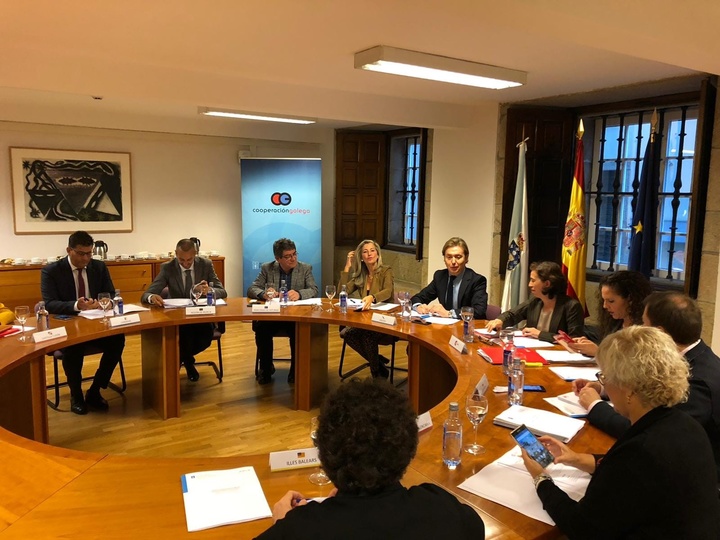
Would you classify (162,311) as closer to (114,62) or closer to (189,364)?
(189,364)

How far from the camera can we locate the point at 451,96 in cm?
486

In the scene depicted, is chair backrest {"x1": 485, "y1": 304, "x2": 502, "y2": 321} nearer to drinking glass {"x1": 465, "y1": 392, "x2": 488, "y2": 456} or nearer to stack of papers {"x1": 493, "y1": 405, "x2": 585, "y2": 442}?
stack of papers {"x1": 493, "y1": 405, "x2": 585, "y2": 442}

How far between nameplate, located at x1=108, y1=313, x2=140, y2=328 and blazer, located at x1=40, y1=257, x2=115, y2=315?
398 mm

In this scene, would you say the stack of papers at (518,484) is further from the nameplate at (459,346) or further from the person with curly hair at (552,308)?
the person with curly hair at (552,308)

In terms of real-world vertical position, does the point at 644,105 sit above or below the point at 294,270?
above

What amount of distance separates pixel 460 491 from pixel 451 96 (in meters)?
3.83

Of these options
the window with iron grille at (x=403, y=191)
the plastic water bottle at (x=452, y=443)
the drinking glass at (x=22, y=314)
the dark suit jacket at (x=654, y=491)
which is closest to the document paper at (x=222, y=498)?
the plastic water bottle at (x=452, y=443)

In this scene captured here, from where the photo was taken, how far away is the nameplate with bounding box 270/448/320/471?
179 centimetres

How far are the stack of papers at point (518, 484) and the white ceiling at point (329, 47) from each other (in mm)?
1502

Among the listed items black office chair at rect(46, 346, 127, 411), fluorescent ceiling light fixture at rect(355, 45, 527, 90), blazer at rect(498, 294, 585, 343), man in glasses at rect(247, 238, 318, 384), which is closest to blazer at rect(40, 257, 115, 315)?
black office chair at rect(46, 346, 127, 411)

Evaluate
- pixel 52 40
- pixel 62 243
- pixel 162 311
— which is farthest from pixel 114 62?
pixel 62 243

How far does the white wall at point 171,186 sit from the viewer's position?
6008mm

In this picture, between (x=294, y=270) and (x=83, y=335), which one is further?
(x=294, y=270)

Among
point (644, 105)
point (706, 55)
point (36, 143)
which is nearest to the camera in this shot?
point (706, 55)
